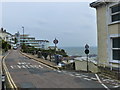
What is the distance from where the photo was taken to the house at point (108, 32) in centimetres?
1318

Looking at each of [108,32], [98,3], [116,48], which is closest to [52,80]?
[116,48]

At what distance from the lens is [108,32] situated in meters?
13.9

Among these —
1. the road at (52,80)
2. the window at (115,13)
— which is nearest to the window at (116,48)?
the window at (115,13)

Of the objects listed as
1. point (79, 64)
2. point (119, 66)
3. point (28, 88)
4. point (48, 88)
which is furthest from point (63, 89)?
point (79, 64)

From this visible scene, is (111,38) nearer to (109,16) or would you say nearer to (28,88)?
(109,16)

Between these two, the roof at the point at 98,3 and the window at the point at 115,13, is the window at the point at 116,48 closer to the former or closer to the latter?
the window at the point at 115,13

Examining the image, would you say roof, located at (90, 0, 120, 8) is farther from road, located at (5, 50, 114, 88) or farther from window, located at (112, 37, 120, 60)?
road, located at (5, 50, 114, 88)

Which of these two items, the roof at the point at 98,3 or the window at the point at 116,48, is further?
the roof at the point at 98,3

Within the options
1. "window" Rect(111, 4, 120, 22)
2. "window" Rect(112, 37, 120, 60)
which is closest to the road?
"window" Rect(112, 37, 120, 60)

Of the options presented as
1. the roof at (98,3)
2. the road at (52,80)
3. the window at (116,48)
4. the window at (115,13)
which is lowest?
the road at (52,80)

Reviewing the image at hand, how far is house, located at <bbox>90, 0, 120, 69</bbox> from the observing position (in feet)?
43.2

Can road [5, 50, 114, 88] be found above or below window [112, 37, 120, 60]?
below

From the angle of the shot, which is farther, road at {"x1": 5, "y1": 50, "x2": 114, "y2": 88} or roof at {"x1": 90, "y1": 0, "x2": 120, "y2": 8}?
roof at {"x1": 90, "y1": 0, "x2": 120, "y2": 8}

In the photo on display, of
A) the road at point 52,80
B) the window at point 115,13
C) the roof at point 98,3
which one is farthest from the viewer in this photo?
the roof at point 98,3
